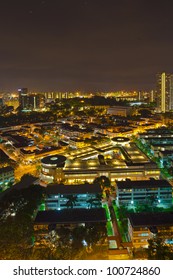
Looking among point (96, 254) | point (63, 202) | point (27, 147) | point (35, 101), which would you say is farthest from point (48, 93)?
point (96, 254)

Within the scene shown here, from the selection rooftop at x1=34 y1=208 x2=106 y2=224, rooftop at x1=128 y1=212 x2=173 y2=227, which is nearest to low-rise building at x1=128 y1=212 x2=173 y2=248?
rooftop at x1=128 y1=212 x2=173 y2=227

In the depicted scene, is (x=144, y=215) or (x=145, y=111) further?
(x=145, y=111)

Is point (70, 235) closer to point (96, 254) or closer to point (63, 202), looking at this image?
point (96, 254)

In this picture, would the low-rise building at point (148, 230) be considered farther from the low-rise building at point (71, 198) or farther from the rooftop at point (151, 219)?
the low-rise building at point (71, 198)

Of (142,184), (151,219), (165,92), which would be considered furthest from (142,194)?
(165,92)

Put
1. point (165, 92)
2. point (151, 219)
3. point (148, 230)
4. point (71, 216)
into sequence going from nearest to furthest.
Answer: point (148, 230), point (151, 219), point (71, 216), point (165, 92)

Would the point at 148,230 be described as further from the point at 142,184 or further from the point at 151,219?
the point at 142,184

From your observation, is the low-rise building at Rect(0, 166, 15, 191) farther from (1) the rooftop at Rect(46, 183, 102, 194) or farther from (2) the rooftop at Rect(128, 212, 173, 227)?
(2) the rooftop at Rect(128, 212, 173, 227)

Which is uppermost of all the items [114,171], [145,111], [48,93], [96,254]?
[48,93]
